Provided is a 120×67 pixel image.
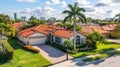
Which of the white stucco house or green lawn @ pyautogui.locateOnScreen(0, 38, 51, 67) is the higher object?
the white stucco house

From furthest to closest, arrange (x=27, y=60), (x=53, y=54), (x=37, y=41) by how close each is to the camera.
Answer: (x=37, y=41) < (x=53, y=54) < (x=27, y=60)

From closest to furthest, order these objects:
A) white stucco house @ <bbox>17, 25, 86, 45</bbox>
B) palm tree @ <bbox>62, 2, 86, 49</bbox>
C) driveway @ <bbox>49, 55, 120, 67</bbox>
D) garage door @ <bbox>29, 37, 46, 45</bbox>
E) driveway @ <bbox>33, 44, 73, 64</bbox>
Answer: driveway @ <bbox>49, 55, 120, 67</bbox> → driveway @ <bbox>33, 44, 73, 64</bbox> → palm tree @ <bbox>62, 2, 86, 49</bbox> → white stucco house @ <bbox>17, 25, 86, 45</bbox> → garage door @ <bbox>29, 37, 46, 45</bbox>

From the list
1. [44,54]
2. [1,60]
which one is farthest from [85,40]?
[1,60]

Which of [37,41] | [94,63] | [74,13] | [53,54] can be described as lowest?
[94,63]

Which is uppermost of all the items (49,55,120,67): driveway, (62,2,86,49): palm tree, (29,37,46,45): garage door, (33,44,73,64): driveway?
(62,2,86,49): palm tree

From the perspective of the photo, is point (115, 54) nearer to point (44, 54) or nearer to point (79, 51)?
point (79, 51)

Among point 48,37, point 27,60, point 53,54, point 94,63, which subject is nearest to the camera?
point 94,63

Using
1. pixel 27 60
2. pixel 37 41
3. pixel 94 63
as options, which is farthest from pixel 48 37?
pixel 94 63

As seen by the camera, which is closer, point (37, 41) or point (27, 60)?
point (27, 60)

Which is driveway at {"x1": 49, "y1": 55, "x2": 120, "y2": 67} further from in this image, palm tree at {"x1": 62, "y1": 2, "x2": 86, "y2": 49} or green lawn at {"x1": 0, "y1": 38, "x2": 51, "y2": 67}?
palm tree at {"x1": 62, "y1": 2, "x2": 86, "y2": 49}

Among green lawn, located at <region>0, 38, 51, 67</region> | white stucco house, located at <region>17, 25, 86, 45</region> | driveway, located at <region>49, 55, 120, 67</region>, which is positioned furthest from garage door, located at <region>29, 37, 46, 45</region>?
driveway, located at <region>49, 55, 120, 67</region>

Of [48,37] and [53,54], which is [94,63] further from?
[48,37]

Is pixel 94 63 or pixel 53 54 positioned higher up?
pixel 53 54

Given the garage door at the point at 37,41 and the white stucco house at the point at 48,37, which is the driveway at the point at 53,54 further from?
the garage door at the point at 37,41
